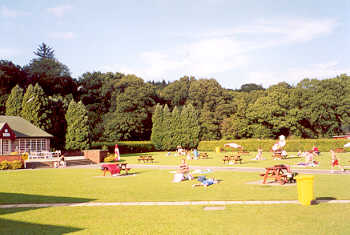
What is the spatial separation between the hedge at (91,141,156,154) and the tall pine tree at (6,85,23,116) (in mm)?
13694

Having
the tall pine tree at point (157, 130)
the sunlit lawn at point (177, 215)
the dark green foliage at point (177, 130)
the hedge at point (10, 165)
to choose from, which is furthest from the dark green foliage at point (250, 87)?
the sunlit lawn at point (177, 215)

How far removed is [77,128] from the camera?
5491 centimetres

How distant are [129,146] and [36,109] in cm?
1915

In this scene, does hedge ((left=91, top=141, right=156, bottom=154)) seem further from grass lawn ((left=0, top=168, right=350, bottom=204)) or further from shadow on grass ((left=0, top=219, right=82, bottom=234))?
shadow on grass ((left=0, top=219, right=82, bottom=234))

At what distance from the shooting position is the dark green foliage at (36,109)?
53219 mm

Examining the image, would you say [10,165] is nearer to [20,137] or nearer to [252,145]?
[20,137]

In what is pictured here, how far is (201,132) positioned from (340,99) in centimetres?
2953

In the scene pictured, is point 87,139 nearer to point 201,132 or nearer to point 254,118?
point 201,132

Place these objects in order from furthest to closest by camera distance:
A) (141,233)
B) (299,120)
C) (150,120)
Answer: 1. (150,120)
2. (299,120)
3. (141,233)

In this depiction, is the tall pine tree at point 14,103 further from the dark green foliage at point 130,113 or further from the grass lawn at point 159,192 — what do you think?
the grass lawn at point 159,192

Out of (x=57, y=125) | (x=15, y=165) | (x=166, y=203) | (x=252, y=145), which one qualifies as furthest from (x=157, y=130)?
(x=166, y=203)

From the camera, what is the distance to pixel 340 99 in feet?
250

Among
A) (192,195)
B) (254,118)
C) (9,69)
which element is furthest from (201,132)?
(192,195)

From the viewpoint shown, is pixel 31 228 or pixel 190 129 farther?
pixel 190 129
